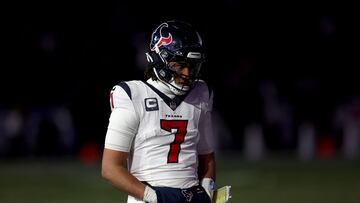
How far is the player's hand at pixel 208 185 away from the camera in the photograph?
473 centimetres

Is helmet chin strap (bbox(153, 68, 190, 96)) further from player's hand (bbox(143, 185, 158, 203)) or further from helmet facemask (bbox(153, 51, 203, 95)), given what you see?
player's hand (bbox(143, 185, 158, 203))

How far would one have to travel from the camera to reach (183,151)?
4.57m

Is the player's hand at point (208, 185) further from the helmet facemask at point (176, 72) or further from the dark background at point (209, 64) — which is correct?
the dark background at point (209, 64)

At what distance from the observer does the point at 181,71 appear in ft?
15.0

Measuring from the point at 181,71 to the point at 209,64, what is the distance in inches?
531

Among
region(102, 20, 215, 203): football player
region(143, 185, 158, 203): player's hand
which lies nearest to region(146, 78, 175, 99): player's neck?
region(102, 20, 215, 203): football player

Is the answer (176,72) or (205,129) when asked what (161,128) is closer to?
(176,72)

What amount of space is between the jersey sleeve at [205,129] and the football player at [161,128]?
9cm

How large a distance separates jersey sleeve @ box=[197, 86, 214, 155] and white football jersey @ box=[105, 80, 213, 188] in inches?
6.3

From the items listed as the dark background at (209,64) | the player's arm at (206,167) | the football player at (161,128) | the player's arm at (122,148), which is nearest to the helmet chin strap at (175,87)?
the football player at (161,128)
